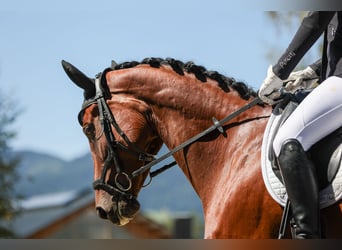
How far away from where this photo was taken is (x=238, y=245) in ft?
11.9

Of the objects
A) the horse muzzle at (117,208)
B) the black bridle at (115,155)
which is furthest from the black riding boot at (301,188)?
the horse muzzle at (117,208)

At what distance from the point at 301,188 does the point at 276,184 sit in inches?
8.9

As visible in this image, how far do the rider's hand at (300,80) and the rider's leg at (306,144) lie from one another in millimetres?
397

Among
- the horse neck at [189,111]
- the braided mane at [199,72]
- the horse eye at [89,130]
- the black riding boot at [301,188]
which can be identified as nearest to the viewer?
the black riding boot at [301,188]

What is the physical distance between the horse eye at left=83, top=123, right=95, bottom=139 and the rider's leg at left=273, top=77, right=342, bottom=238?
1.49 metres

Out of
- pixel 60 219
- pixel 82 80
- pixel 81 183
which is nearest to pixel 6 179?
pixel 60 219

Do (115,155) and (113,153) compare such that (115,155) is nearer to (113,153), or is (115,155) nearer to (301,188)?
(113,153)

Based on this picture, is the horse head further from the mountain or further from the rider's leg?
the mountain

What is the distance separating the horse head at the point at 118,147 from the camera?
563 centimetres

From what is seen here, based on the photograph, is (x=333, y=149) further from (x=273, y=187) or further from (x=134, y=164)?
(x=134, y=164)

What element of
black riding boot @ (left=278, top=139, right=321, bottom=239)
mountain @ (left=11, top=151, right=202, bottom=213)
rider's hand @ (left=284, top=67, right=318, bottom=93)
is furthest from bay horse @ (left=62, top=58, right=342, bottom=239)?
mountain @ (left=11, top=151, right=202, bottom=213)

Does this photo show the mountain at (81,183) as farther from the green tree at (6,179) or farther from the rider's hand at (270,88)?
the rider's hand at (270,88)

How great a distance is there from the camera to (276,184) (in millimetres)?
4895

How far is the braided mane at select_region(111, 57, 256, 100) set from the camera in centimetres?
553
